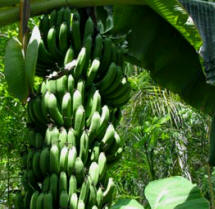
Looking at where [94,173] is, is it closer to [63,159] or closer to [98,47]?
[63,159]

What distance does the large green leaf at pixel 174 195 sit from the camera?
5.55 feet

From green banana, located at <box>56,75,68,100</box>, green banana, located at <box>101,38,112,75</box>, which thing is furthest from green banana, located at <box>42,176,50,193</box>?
green banana, located at <box>101,38,112,75</box>

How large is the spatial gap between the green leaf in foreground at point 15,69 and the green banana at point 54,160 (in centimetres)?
27

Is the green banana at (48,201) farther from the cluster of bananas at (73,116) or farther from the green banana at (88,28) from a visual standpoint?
the green banana at (88,28)

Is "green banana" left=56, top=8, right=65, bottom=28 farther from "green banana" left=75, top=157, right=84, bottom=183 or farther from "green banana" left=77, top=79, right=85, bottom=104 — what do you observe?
"green banana" left=75, top=157, right=84, bottom=183

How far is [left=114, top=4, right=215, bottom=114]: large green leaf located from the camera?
2.13 meters

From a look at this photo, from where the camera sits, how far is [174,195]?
1749 millimetres

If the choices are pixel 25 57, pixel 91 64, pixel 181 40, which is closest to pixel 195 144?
pixel 181 40

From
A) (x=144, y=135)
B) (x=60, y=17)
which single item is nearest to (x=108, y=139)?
(x=60, y=17)

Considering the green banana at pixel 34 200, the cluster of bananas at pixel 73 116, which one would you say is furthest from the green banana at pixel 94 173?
the green banana at pixel 34 200

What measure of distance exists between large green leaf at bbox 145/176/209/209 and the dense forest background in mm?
1484

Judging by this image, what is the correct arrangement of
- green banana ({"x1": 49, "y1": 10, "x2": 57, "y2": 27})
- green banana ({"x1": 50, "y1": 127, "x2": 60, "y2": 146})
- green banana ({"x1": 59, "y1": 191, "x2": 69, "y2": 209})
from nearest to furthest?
green banana ({"x1": 59, "y1": 191, "x2": 69, "y2": 209})
green banana ({"x1": 50, "y1": 127, "x2": 60, "y2": 146})
green banana ({"x1": 49, "y1": 10, "x2": 57, "y2": 27})

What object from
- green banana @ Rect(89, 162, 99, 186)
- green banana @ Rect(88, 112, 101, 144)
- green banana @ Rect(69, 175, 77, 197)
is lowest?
green banana @ Rect(69, 175, 77, 197)

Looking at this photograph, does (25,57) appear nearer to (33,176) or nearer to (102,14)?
(33,176)
